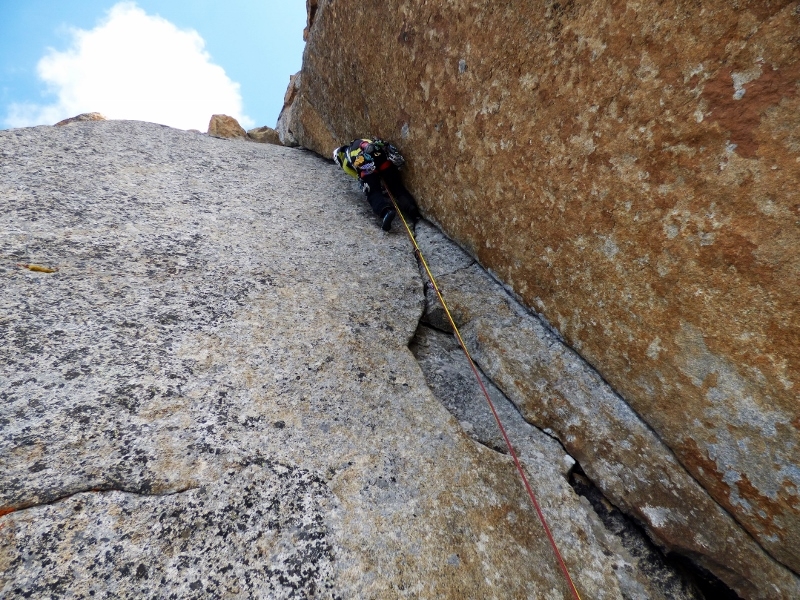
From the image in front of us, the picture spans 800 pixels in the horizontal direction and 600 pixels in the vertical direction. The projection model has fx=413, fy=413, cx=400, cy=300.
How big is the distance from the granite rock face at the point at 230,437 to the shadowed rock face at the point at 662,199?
828 mm

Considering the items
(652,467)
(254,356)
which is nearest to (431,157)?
(254,356)

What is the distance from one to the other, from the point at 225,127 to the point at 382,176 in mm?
8664

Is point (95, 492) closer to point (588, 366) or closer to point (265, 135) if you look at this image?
point (588, 366)

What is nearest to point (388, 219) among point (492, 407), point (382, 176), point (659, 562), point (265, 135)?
point (382, 176)

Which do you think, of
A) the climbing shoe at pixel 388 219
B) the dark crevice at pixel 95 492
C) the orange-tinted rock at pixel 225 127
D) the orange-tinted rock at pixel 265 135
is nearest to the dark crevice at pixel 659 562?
the dark crevice at pixel 95 492

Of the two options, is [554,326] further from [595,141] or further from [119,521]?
[119,521]

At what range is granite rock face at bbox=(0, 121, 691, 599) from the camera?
1.79 meters

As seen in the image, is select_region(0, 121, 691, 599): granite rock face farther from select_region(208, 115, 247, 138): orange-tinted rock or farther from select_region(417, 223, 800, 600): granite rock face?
select_region(208, 115, 247, 138): orange-tinted rock

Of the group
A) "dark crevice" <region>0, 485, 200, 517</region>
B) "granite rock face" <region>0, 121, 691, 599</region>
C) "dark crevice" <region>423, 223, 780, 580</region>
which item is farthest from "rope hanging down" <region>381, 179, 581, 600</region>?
"dark crevice" <region>0, 485, 200, 517</region>

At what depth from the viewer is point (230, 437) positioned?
2.24 meters

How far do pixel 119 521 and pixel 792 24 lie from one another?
361 centimetres

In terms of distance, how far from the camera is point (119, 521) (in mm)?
1802

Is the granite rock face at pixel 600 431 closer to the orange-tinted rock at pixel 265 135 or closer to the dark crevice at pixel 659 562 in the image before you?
the dark crevice at pixel 659 562

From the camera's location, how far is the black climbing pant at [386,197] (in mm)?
4574
